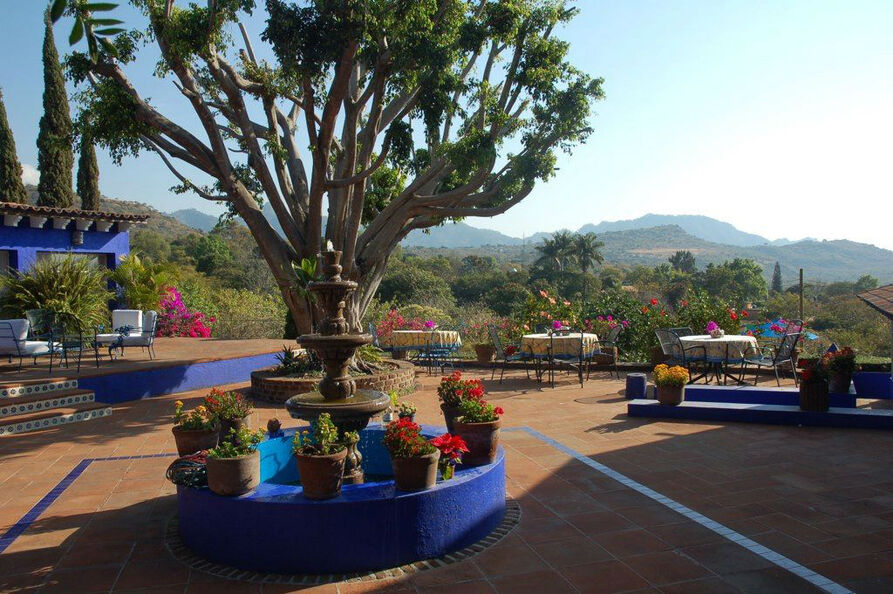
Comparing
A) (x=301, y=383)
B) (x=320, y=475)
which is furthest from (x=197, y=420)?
(x=301, y=383)

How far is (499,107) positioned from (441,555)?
8.27 m

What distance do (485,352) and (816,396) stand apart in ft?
21.5

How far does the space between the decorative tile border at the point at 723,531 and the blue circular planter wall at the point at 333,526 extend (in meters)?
1.49

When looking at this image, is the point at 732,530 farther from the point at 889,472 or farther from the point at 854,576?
the point at 889,472

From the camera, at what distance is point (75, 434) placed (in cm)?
695

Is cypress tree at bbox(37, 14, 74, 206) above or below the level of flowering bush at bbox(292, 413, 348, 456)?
above

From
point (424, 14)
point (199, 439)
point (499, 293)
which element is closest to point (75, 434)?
point (199, 439)

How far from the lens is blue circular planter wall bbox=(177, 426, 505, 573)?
336 cm

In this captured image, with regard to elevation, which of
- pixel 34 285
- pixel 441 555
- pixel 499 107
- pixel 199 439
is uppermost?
pixel 499 107

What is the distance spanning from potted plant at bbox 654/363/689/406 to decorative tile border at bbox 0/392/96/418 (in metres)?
7.53

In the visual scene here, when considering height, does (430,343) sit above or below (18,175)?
below

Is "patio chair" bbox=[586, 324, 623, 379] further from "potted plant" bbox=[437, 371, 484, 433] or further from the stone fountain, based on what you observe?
the stone fountain

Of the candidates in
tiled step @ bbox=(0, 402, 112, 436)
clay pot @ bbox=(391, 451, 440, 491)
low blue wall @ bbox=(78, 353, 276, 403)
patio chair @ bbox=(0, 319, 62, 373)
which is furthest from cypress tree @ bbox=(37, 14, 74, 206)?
clay pot @ bbox=(391, 451, 440, 491)

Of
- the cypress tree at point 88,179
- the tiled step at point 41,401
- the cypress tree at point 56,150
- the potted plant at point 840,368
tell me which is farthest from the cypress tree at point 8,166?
the potted plant at point 840,368
